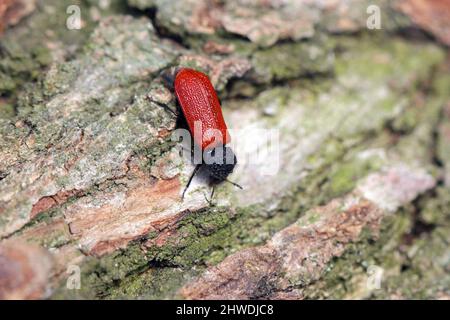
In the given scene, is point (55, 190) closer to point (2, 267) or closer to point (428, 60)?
point (2, 267)

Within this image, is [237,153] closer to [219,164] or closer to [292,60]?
[219,164]

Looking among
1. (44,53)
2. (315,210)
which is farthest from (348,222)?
(44,53)

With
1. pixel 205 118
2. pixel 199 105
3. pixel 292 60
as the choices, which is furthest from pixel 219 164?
pixel 292 60

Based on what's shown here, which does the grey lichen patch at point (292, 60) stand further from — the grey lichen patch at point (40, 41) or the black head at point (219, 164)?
the grey lichen patch at point (40, 41)

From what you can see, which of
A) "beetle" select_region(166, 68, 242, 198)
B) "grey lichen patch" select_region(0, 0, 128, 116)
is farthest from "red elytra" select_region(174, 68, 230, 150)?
"grey lichen patch" select_region(0, 0, 128, 116)

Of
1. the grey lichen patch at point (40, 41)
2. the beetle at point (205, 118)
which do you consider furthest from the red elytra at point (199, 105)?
the grey lichen patch at point (40, 41)
